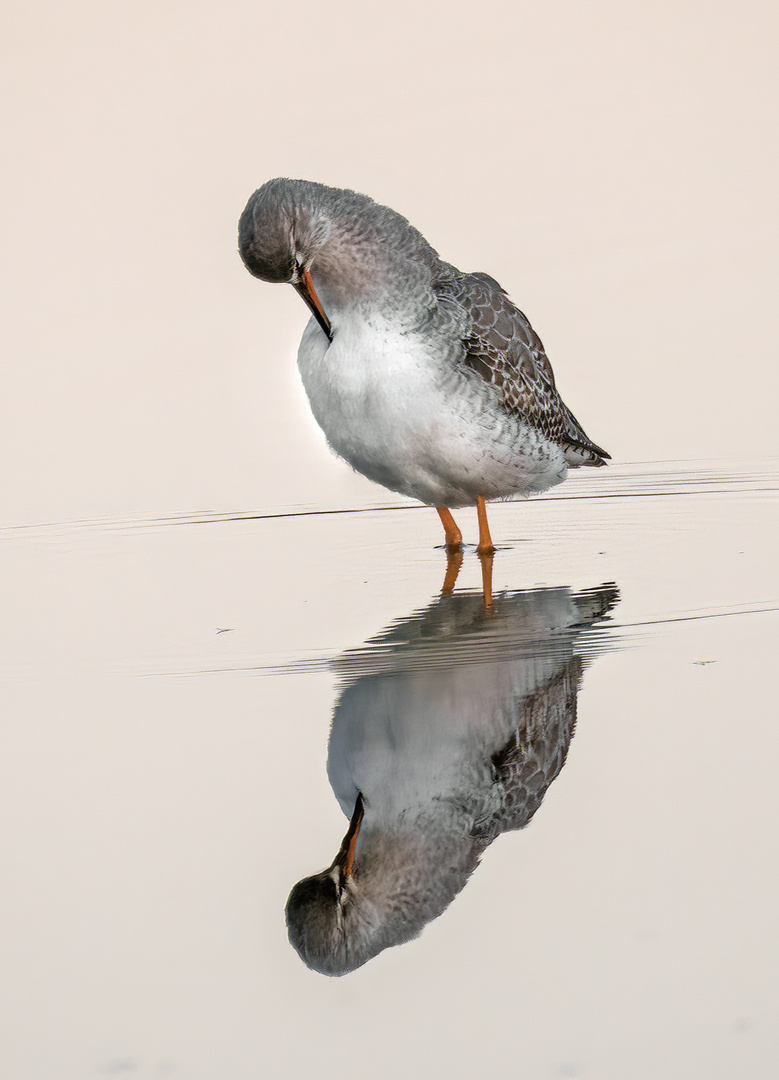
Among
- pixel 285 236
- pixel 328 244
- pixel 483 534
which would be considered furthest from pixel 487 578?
pixel 285 236

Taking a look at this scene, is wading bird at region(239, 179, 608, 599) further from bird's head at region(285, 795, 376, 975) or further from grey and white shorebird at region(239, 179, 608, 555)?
bird's head at region(285, 795, 376, 975)

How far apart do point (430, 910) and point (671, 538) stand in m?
3.92

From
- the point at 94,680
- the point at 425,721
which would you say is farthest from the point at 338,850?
the point at 94,680

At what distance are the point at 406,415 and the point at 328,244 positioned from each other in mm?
824

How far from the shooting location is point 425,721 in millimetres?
4723

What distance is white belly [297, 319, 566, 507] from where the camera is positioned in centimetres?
666

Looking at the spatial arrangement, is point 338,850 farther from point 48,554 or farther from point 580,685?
point 48,554

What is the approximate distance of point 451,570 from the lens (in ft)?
23.9

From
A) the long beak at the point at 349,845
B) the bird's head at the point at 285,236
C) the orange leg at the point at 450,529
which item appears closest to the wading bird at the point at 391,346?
the bird's head at the point at 285,236

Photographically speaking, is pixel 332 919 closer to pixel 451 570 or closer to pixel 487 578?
pixel 487 578

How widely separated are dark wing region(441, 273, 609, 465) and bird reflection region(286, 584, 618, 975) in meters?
1.62

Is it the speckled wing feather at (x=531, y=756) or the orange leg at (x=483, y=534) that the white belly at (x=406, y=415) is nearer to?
the orange leg at (x=483, y=534)

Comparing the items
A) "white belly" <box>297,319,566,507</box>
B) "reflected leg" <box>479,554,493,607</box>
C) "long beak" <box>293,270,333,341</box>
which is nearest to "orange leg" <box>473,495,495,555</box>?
"reflected leg" <box>479,554,493,607</box>

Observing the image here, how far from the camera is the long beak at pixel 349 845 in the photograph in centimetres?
403
